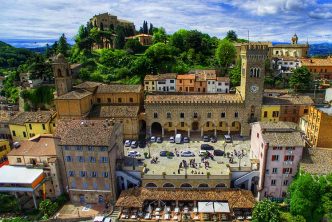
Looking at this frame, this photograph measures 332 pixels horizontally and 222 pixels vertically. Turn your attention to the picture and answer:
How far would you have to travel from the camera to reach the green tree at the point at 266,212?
4278 cm

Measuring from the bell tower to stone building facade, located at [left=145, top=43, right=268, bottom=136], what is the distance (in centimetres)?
2182

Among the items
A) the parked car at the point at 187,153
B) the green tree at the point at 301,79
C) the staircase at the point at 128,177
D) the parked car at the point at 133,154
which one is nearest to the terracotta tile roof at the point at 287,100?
the green tree at the point at 301,79

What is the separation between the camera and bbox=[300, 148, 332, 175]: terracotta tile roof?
46156 millimetres

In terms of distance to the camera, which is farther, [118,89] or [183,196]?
[118,89]

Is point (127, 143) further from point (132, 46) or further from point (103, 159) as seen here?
point (132, 46)

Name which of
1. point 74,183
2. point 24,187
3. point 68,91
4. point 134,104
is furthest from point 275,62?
point 24,187

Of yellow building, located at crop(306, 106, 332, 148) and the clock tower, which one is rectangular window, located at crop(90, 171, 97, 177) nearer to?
the clock tower

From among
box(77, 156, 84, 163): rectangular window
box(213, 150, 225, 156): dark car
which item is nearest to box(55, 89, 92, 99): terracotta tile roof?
box(77, 156, 84, 163): rectangular window

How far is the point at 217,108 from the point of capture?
6975cm

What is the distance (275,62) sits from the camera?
108 metres

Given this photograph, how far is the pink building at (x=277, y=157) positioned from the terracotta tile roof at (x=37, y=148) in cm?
4093

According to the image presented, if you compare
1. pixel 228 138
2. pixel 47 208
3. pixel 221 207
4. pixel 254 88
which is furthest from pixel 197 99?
pixel 47 208

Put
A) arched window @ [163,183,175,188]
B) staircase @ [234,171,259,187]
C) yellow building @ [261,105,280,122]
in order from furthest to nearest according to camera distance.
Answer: yellow building @ [261,105,280,122] < arched window @ [163,183,175,188] < staircase @ [234,171,259,187]

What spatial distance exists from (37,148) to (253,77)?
53317mm
